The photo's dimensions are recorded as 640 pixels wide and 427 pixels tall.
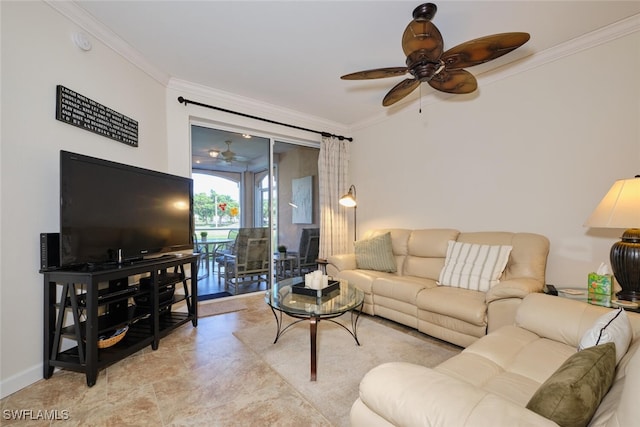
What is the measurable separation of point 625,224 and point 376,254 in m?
2.14

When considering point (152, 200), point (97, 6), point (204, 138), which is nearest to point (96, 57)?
point (97, 6)

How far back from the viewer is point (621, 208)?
186 cm

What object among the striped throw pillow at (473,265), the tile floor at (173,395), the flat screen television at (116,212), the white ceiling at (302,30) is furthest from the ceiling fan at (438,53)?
the tile floor at (173,395)

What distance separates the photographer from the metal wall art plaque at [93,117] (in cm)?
209

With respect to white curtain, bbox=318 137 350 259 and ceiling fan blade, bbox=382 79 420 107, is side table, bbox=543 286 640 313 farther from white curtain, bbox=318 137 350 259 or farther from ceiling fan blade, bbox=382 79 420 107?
white curtain, bbox=318 137 350 259

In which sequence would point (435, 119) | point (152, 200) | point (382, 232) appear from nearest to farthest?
point (152, 200)
point (435, 119)
point (382, 232)

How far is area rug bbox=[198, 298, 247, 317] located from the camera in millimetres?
3353

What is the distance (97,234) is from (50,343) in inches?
30.7

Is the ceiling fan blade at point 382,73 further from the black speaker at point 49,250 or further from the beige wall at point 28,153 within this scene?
the black speaker at point 49,250

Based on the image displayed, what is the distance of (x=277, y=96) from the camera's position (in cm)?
362

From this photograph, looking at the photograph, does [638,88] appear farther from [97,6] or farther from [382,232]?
[97,6]

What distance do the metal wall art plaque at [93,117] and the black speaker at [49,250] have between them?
0.85m

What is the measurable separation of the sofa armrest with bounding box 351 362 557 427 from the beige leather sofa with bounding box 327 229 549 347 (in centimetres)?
155

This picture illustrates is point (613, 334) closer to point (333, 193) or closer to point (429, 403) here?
point (429, 403)
